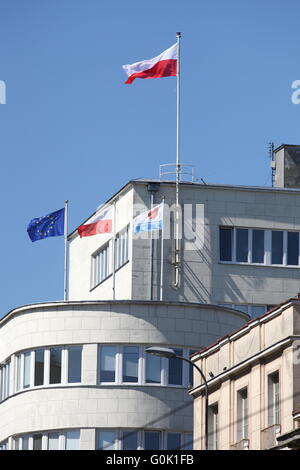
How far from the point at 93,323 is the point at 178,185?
46.3ft

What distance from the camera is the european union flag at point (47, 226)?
8206 centimetres

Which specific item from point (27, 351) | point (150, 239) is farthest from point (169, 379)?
point (150, 239)

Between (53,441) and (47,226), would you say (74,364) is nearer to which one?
(53,441)

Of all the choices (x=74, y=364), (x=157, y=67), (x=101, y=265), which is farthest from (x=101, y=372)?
(x=101, y=265)

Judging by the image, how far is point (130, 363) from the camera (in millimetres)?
69938

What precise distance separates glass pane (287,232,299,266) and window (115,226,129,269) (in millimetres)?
7335

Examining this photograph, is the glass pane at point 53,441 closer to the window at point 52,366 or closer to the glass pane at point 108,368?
the window at point 52,366

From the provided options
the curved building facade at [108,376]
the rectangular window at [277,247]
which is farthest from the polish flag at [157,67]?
the curved building facade at [108,376]

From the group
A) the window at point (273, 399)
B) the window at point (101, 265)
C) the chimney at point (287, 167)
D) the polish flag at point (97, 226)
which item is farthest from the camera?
the chimney at point (287, 167)

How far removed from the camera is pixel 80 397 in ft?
229

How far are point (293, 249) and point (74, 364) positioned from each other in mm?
16848

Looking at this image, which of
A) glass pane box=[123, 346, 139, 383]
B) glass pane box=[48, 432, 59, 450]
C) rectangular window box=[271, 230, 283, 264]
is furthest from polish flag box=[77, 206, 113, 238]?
glass pane box=[48, 432, 59, 450]

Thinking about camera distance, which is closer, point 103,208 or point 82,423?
point 82,423
